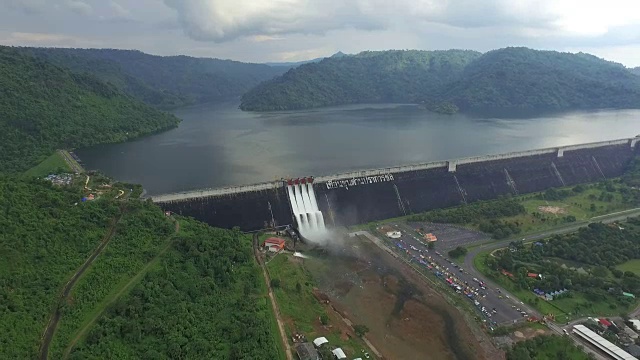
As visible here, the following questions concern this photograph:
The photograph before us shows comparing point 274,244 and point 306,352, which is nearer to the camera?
point 306,352

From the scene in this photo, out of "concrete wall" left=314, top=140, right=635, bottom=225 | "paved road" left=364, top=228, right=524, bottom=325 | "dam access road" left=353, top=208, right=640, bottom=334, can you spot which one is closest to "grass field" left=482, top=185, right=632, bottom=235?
"dam access road" left=353, top=208, right=640, bottom=334

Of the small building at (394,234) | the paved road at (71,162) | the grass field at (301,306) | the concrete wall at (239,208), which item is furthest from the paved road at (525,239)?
the paved road at (71,162)

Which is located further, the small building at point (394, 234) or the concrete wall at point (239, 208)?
the small building at point (394, 234)

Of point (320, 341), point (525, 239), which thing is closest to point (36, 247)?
point (320, 341)

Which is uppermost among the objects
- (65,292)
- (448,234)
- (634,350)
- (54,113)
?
(54,113)

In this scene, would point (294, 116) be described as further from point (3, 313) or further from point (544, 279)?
point (3, 313)

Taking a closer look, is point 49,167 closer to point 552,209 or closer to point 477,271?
point 477,271

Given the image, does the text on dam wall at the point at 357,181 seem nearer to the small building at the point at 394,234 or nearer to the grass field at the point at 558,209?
the grass field at the point at 558,209
